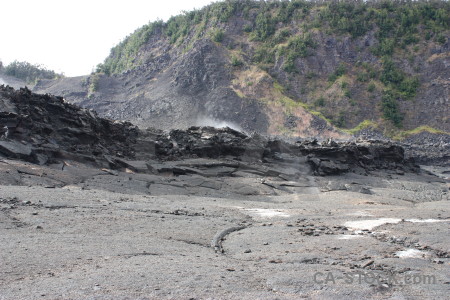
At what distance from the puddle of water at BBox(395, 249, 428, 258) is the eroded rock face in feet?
45.2

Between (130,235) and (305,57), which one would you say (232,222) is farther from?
(305,57)

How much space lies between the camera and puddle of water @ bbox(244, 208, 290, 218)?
1284 centimetres

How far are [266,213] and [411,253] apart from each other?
5.88m

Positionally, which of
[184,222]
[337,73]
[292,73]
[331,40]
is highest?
[331,40]

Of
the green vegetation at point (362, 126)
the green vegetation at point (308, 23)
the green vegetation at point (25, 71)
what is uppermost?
the green vegetation at point (308, 23)

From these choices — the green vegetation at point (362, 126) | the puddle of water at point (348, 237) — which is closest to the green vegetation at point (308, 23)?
the green vegetation at point (362, 126)

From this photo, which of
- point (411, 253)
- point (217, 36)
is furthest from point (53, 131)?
point (217, 36)

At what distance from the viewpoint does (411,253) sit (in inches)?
304

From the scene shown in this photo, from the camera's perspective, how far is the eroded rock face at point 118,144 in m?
19.1

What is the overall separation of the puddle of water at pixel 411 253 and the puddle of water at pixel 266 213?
5048 mm

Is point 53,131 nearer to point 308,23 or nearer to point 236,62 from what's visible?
point 236,62

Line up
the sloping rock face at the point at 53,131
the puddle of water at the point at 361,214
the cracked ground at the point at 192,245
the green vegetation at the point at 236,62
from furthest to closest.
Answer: the green vegetation at the point at 236,62, the sloping rock face at the point at 53,131, the puddle of water at the point at 361,214, the cracked ground at the point at 192,245

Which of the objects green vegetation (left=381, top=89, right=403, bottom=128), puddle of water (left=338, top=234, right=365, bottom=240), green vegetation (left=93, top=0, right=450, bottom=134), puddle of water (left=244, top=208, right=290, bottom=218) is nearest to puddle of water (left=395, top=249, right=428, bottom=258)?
puddle of water (left=338, top=234, right=365, bottom=240)

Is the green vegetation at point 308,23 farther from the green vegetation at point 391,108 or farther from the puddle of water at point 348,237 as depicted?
the puddle of water at point 348,237
